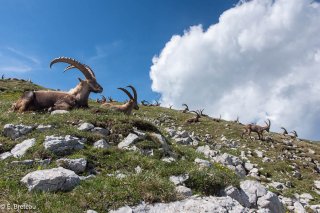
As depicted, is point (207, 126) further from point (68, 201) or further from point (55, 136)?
point (68, 201)

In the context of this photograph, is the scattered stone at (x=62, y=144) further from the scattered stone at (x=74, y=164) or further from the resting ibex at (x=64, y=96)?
the resting ibex at (x=64, y=96)

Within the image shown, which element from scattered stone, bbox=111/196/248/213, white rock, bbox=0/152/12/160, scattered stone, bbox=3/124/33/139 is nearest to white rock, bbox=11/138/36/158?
white rock, bbox=0/152/12/160

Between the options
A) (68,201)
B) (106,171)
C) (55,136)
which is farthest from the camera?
(55,136)

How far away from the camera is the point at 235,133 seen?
4056 cm

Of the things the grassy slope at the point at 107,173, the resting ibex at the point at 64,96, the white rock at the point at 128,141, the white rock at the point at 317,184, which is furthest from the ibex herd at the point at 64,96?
the white rock at the point at 317,184

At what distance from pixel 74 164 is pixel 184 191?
10.8 ft

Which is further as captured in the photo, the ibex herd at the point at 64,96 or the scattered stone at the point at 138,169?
the ibex herd at the point at 64,96

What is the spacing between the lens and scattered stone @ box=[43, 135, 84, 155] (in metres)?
12.2

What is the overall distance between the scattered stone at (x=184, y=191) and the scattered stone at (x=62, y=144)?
3.92 metres

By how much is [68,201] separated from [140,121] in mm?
7643

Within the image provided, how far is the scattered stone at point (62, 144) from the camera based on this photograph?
12203mm

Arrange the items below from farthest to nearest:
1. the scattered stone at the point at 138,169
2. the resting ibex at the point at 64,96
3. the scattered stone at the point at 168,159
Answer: the resting ibex at the point at 64,96
the scattered stone at the point at 168,159
the scattered stone at the point at 138,169

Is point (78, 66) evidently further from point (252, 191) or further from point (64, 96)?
point (252, 191)

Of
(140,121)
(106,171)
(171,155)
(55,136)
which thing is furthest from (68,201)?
(140,121)
